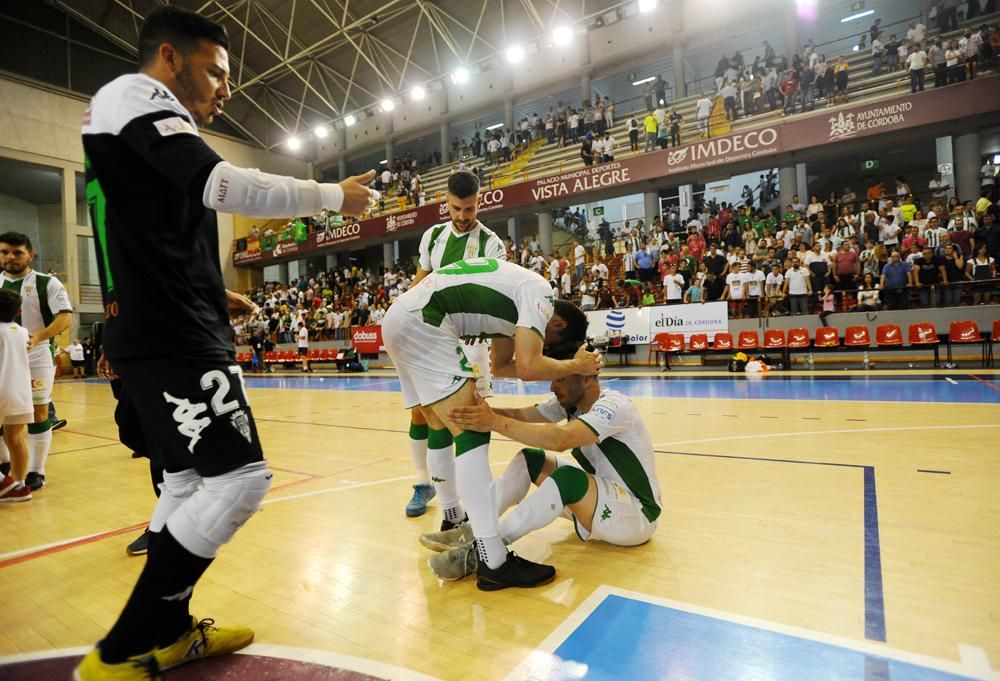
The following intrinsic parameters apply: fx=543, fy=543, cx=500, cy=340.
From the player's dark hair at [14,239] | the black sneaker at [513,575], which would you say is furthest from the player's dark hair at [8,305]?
the black sneaker at [513,575]

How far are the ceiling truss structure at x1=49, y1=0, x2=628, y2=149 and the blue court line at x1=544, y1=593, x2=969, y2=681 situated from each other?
21890 millimetres

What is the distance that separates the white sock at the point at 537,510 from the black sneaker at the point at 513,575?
15 centimetres

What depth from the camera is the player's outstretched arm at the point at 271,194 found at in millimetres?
1417

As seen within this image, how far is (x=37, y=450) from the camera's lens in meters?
4.41

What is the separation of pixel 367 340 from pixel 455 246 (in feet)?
53.0

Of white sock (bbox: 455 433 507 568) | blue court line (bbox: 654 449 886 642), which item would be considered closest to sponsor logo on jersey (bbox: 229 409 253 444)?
white sock (bbox: 455 433 507 568)

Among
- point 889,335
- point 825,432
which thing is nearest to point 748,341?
point 889,335

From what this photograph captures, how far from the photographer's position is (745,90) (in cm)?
1684

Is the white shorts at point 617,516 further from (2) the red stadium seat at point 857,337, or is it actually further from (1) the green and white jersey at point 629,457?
(2) the red stadium seat at point 857,337

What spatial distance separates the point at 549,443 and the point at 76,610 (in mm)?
2032

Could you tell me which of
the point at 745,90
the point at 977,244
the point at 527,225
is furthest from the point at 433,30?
the point at 977,244

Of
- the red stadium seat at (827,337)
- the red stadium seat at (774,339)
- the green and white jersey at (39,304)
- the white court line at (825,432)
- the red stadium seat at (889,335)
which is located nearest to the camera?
the green and white jersey at (39,304)

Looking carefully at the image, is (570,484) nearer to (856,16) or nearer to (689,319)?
(689,319)

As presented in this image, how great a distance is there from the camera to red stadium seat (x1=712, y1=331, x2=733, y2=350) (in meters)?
11.7
